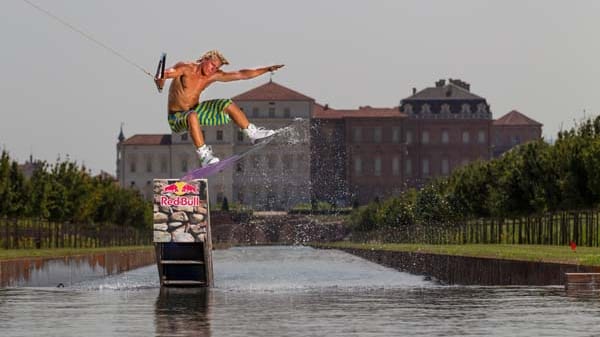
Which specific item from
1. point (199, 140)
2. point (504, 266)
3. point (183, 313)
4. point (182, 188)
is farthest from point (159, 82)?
point (504, 266)

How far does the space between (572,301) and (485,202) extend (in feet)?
208

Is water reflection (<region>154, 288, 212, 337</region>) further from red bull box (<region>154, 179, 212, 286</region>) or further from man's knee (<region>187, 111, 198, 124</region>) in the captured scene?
man's knee (<region>187, 111, 198, 124</region>)

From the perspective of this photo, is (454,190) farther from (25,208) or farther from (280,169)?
(280,169)

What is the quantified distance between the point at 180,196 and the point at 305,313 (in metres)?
9.02

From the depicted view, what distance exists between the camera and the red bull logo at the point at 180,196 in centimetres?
3019

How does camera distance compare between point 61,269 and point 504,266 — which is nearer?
point 504,266

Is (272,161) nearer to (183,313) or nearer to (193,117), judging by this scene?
(193,117)

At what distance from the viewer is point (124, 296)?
87.7ft

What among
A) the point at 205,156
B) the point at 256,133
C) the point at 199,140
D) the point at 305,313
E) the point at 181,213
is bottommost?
the point at 305,313

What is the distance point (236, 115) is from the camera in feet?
102

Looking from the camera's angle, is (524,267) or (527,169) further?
(527,169)

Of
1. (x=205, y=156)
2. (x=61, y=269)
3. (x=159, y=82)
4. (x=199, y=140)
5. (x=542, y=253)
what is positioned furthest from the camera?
(x=61, y=269)

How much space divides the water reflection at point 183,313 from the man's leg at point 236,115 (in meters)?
3.61

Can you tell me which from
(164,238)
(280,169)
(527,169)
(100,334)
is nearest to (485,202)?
(527,169)
